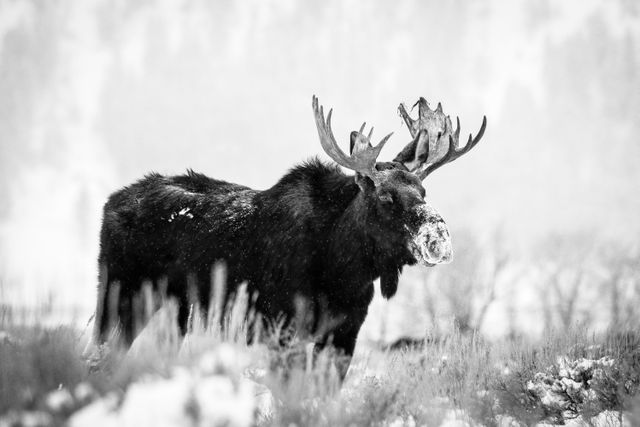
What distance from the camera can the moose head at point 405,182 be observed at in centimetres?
461

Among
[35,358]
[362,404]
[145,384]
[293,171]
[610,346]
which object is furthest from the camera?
[293,171]

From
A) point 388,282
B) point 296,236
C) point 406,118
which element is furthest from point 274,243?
point 406,118

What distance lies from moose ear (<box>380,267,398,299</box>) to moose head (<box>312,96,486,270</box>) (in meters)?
0.26

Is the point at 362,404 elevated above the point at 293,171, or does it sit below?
below

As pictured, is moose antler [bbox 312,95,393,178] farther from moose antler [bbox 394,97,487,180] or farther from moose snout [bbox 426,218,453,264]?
moose snout [bbox 426,218,453,264]

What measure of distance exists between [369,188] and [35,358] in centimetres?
314

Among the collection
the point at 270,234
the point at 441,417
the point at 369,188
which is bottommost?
the point at 441,417

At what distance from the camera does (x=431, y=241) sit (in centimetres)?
453

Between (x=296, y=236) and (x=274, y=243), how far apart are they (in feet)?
0.72

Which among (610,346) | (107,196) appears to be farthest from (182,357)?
(610,346)

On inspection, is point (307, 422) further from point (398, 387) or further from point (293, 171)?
point (293, 171)

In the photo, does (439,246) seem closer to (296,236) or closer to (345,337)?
(345,337)

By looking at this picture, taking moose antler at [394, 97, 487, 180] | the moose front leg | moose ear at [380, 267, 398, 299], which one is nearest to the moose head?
moose antler at [394, 97, 487, 180]

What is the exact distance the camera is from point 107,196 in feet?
20.0
